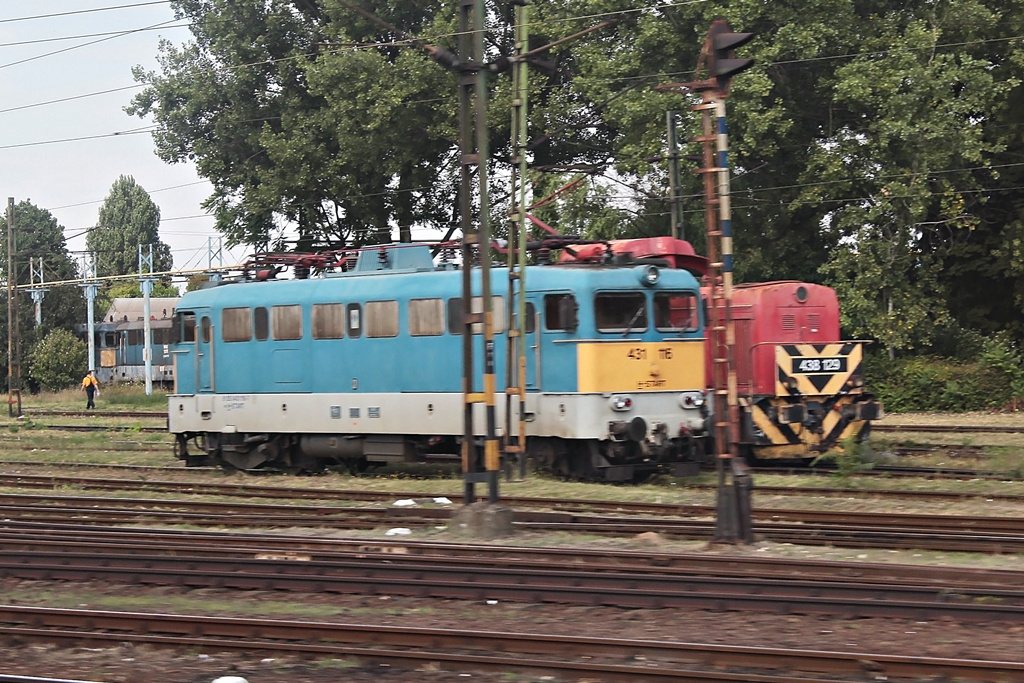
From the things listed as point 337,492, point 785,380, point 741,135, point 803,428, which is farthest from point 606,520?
point 741,135

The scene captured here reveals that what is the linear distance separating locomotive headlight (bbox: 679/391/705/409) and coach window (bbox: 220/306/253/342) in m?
7.66

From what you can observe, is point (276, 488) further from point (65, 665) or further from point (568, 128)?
point (568, 128)

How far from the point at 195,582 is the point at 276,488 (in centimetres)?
746

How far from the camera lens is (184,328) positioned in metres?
21.8

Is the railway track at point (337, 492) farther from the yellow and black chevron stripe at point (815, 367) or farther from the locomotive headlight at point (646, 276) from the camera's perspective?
the locomotive headlight at point (646, 276)

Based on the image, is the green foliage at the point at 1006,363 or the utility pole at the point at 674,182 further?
the green foliage at the point at 1006,363

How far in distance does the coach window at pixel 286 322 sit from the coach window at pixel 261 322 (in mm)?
105

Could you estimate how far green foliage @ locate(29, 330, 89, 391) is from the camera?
59.7 metres

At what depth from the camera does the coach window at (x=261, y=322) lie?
→ 20500mm

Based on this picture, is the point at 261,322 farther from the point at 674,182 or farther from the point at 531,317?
the point at 674,182

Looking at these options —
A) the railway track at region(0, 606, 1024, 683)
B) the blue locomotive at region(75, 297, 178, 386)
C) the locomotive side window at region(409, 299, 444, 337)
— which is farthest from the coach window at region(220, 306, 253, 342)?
the blue locomotive at region(75, 297, 178, 386)

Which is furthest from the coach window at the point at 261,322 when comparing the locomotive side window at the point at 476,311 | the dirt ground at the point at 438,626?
the dirt ground at the point at 438,626

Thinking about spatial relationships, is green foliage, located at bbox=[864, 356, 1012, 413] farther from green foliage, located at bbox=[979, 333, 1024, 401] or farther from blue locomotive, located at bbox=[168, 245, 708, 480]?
blue locomotive, located at bbox=[168, 245, 708, 480]

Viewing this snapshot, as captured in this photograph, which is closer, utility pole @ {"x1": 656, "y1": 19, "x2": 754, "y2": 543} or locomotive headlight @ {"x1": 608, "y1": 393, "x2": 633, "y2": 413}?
utility pole @ {"x1": 656, "y1": 19, "x2": 754, "y2": 543}
